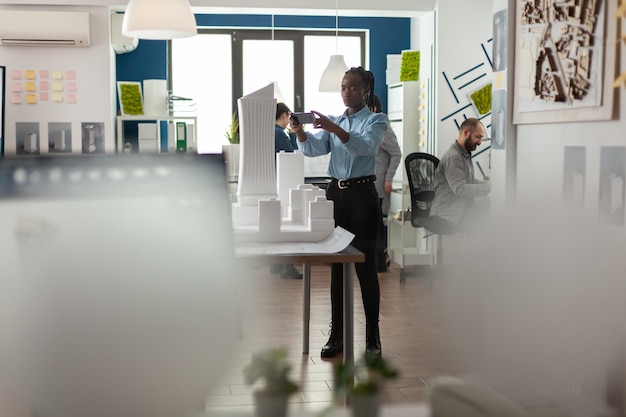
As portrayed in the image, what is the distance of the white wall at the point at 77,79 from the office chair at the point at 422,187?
2692 mm

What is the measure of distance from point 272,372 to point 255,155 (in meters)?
2.91

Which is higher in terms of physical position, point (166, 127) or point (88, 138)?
point (166, 127)

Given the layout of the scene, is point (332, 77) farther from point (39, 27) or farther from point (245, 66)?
point (39, 27)

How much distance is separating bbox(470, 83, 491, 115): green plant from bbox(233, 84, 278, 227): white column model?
4249 millimetres

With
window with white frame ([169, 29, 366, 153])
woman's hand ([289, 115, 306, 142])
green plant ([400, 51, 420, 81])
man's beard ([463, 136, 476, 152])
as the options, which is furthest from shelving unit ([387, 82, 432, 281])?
woman's hand ([289, 115, 306, 142])

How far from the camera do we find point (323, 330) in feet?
17.2

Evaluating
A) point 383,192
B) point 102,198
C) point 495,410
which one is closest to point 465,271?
point 495,410

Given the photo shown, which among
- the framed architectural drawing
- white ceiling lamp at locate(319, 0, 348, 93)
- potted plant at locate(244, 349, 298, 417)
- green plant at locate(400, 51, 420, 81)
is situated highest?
green plant at locate(400, 51, 420, 81)

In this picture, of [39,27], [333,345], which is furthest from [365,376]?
[39,27]

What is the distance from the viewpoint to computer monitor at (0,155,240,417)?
2.47 feet

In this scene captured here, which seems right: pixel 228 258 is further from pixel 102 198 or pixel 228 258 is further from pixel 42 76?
pixel 42 76

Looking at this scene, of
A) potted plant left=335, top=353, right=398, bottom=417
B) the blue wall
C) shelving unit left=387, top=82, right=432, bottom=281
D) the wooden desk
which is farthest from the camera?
the blue wall

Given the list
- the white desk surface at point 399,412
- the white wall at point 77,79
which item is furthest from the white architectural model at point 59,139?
the white desk surface at point 399,412

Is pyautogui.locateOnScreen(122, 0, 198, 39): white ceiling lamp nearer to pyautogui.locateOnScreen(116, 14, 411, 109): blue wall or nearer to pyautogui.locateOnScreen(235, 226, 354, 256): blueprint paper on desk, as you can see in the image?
pyautogui.locateOnScreen(235, 226, 354, 256): blueprint paper on desk
